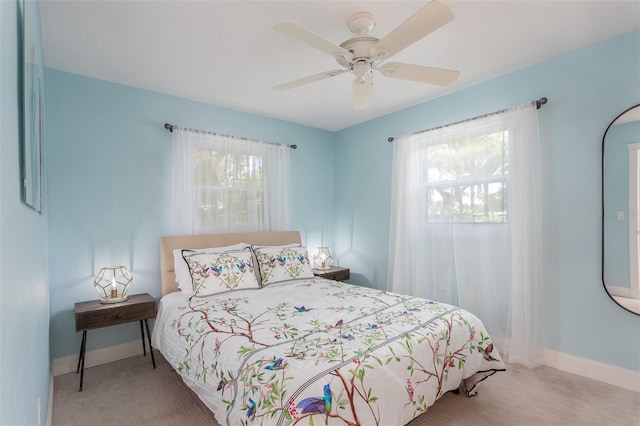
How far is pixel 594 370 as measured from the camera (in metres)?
2.49

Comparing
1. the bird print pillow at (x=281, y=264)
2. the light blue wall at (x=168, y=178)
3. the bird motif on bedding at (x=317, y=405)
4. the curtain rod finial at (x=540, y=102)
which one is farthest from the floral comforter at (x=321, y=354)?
the curtain rod finial at (x=540, y=102)

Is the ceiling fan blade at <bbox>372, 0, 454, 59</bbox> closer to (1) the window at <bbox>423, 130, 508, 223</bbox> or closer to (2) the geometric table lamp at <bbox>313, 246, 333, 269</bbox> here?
(1) the window at <bbox>423, 130, 508, 223</bbox>

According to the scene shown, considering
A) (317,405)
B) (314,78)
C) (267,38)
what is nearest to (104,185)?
(267,38)

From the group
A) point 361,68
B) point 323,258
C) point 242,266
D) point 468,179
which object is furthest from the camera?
point 323,258

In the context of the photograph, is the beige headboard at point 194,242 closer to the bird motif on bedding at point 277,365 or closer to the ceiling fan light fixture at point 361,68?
the bird motif on bedding at point 277,365

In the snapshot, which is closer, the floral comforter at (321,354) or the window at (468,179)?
the floral comforter at (321,354)

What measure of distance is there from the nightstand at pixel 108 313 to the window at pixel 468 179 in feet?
9.57

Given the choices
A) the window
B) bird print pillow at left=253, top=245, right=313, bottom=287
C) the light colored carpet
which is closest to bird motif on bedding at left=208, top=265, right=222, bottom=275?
bird print pillow at left=253, top=245, right=313, bottom=287

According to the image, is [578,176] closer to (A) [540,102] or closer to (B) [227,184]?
(A) [540,102]

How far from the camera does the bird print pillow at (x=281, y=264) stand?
3195 millimetres

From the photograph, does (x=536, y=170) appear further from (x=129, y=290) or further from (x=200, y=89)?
(x=129, y=290)

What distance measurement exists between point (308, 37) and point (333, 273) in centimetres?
288

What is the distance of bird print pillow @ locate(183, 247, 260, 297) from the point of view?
2809 mm

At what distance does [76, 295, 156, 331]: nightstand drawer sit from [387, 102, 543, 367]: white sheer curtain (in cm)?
256
